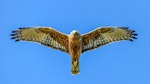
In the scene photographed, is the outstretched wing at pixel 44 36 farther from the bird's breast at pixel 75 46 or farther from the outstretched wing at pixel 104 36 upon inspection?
the outstretched wing at pixel 104 36

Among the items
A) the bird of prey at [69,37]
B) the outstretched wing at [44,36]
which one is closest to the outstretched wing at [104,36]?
the bird of prey at [69,37]

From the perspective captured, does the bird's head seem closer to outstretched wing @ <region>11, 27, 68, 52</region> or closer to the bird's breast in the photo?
the bird's breast

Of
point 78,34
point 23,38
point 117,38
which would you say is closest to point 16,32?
point 23,38

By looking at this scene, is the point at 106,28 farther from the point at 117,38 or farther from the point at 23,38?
the point at 23,38

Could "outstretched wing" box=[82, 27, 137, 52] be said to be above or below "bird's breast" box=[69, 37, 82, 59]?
above

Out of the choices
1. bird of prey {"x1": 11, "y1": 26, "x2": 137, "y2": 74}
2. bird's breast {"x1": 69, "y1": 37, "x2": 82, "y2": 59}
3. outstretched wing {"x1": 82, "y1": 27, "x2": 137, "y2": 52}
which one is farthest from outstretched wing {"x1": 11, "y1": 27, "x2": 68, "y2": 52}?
outstretched wing {"x1": 82, "y1": 27, "x2": 137, "y2": 52}

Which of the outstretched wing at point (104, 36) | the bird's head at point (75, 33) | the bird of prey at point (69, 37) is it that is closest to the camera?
the bird's head at point (75, 33)

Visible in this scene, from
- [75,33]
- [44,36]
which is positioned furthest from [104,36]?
[44,36]

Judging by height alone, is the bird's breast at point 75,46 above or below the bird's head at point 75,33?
below

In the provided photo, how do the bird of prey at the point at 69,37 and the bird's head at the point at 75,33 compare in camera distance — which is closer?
the bird's head at the point at 75,33
